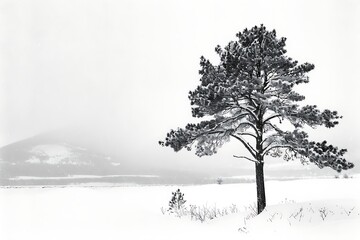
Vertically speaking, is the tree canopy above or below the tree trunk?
above

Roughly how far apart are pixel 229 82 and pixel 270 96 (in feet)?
7.43

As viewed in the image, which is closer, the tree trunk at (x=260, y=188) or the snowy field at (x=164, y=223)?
the snowy field at (x=164, y=223)

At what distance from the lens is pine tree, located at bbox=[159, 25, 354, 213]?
47.9 feet

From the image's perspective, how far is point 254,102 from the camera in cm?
1634

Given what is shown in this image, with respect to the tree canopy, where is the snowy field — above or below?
below

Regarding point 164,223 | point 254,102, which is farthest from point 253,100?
point 164,223

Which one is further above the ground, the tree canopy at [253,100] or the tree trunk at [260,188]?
the tree canopy at [253,100]

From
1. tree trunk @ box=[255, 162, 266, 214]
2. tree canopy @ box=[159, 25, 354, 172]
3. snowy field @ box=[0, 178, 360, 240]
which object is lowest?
snowy field @ box=[0, 178, 360, 240]

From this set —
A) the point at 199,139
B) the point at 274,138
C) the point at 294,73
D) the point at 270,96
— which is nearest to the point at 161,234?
the point at 199,139

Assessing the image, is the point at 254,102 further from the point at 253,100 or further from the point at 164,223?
the point at 164,223

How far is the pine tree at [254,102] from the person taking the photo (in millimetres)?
14594

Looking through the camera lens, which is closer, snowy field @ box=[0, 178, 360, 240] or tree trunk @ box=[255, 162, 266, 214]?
snowy field @ box=[0, 178, 360, 240]

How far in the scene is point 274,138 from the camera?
15695 millimetres

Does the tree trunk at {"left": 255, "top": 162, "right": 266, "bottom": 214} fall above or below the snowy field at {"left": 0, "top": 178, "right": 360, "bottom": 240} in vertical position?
above
